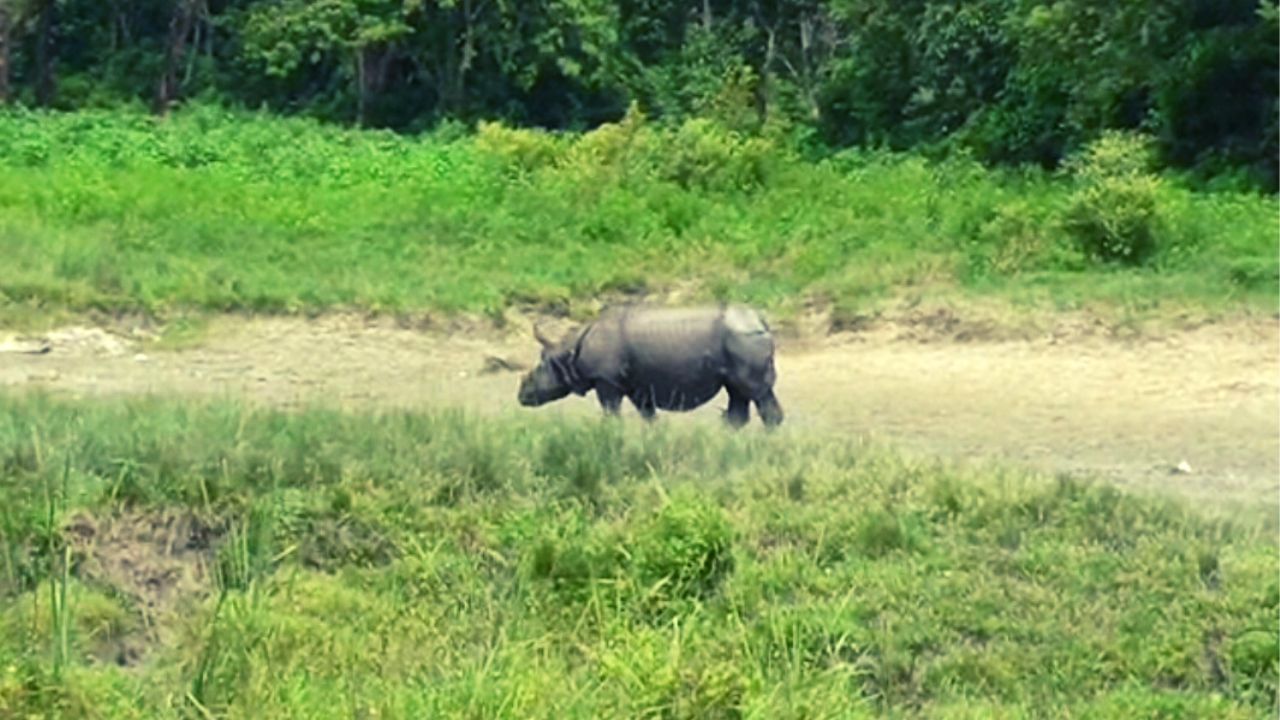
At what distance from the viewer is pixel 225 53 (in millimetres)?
40031

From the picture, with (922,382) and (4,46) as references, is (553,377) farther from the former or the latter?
(4,46)

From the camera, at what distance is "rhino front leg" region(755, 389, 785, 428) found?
1212 cm

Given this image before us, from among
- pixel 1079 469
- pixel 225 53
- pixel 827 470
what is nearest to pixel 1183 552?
pixel 827 470

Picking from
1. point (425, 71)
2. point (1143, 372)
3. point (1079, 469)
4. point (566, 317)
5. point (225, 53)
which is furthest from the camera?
point (225, 53)

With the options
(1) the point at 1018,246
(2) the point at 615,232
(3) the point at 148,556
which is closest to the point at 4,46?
(2) the point at 615,232

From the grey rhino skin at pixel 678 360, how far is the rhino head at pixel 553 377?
1.0 inches

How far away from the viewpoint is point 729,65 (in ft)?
114

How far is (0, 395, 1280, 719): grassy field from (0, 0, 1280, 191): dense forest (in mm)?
11966

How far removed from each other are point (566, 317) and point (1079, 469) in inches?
248

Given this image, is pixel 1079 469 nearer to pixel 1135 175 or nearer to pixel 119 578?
pixel 119 578

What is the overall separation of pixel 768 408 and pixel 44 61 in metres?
29.2

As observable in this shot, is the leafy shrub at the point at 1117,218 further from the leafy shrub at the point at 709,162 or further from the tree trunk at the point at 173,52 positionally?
the tree trunk at the point at 173,52

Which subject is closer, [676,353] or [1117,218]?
[676,353]

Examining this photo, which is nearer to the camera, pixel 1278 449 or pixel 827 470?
pixel 827 470
